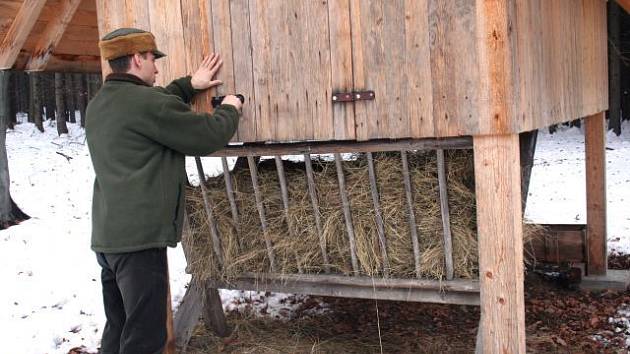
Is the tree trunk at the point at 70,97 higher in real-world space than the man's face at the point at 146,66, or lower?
higher

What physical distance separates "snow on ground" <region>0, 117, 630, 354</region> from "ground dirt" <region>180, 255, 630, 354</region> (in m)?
0.55

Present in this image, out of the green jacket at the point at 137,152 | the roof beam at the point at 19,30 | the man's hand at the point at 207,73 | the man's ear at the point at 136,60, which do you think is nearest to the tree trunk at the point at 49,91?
the roof beam at the point at 19,30

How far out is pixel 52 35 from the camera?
4969mm

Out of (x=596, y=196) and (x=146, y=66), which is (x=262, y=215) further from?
(x=596, y=196)

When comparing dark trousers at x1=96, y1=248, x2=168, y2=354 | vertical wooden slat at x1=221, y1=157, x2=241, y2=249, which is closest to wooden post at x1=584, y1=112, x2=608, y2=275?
vertical wooden slat at x1=221, y1=157, x2=241, y2=249

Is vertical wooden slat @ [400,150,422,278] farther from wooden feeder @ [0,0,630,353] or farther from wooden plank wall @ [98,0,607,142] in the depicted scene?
wooden plank wall @ [98,0,607,142]

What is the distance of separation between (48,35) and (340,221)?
2.72m

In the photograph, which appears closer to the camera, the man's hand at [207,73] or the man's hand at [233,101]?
the man's hand at [233,101]

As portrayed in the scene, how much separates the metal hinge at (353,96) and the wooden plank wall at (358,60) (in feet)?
0.10

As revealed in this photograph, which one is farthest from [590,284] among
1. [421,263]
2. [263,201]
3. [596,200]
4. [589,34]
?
[263,201]

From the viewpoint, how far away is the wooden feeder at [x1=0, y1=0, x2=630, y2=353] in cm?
352

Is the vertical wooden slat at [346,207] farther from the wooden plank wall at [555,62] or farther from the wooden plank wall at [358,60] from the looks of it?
the wooden plank wall at [555,62]

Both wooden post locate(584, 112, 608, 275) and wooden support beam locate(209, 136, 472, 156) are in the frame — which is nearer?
wooden support beam locate(209, 136, 472, 156)

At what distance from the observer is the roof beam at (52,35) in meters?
4.84
